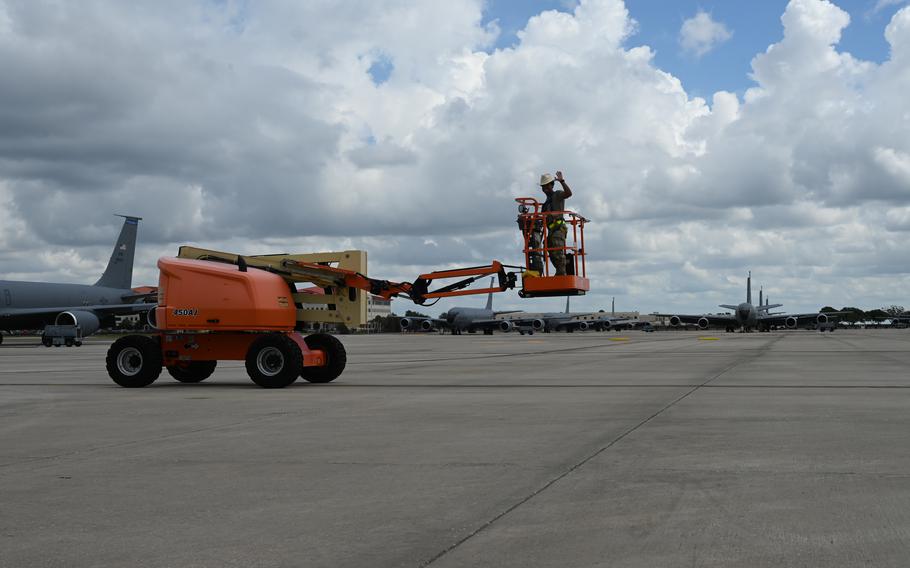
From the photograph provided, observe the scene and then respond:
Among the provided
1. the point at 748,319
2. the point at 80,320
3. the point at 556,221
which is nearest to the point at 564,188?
the point at 556,221

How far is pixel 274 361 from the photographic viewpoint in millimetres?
16188

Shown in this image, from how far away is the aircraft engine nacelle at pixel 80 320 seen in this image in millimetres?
51438

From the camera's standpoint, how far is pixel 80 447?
8469mm

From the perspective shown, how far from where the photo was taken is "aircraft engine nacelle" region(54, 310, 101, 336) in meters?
51.4

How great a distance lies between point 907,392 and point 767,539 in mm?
11054

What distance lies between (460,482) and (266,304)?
10.7m

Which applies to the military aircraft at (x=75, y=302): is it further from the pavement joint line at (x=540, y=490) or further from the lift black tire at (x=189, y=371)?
the pavement joint line at (x=540, y=490)

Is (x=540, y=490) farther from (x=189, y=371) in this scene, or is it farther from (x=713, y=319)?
(x=713, y=319)

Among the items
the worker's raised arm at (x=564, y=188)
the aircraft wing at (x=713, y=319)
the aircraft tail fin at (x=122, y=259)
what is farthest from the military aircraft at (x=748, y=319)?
the worker's raised arm at (x=564, y=188)

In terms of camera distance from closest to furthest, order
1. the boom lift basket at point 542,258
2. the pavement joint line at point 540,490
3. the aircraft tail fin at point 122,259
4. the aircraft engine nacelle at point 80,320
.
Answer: the pavement joint line at point 540,490, the boom lift basket at point 542,258, the aircraft engine nacelle at point 80,320, the aircraft tail fin at point 122,259

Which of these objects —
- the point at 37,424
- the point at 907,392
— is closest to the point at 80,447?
the point at 37,424

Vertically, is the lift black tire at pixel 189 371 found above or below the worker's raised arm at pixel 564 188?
below

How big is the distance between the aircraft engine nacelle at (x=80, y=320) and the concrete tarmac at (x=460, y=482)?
137ft

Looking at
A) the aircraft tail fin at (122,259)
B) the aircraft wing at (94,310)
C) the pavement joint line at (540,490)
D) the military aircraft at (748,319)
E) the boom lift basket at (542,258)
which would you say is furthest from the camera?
the military aircraft at (748,319)
